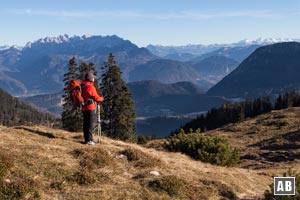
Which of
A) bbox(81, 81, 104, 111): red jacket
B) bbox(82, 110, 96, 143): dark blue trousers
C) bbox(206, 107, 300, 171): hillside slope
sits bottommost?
bbox(206, 107, 300, 171): hillside slope

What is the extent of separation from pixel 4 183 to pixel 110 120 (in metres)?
57.2

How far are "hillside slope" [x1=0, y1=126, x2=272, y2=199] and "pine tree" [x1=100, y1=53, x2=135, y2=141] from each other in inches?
1928


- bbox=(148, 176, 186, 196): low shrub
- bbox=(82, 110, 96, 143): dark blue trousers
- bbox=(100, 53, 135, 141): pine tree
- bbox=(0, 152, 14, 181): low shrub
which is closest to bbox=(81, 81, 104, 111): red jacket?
bbox=(82, 110, 96, 143): dark blue trousers

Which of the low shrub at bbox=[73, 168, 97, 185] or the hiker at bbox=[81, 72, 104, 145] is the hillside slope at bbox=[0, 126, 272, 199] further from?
the hiker at bbox=[81, 72, 104, 145]

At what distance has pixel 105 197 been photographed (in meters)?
12.8

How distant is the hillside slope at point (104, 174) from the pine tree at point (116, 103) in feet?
161

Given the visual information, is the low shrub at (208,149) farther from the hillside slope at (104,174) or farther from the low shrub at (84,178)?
the low shrub at (84,178)

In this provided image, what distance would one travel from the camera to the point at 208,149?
21688mm

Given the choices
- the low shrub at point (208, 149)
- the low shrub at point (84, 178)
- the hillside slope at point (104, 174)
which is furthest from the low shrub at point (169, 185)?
the low shrub at point (208, 149)

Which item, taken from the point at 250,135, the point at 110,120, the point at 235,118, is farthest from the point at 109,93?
the point at 235,118

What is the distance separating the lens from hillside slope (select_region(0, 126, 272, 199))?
519 inches

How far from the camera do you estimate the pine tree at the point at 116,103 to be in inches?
2687

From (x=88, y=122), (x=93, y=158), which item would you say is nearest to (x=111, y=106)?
(x=88, y=122)

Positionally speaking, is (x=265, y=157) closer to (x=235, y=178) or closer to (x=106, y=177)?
(x=235, y=178)
